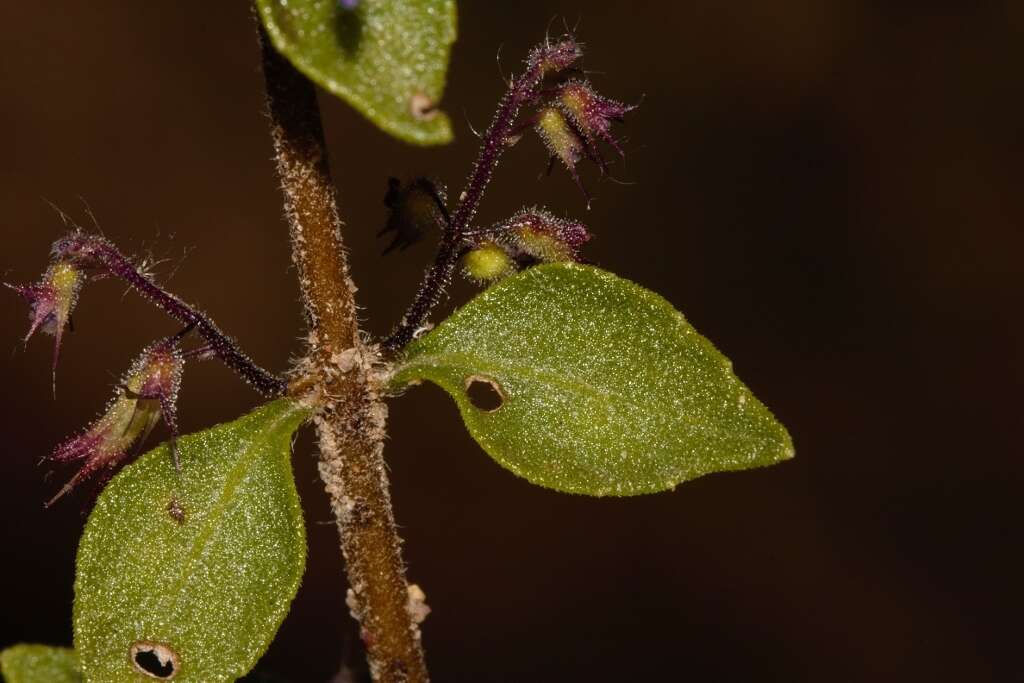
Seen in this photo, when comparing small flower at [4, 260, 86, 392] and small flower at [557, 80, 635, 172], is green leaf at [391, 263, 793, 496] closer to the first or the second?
small flower at [557, 80, 635, 172]

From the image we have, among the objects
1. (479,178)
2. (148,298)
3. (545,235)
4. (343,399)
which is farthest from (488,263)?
(148,298)

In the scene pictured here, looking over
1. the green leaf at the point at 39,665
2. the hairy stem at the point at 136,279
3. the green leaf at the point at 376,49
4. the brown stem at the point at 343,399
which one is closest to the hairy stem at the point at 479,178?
the brown stem at the point at 343,399

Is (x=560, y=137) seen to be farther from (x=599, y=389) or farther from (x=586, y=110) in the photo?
(x=599, y=389)

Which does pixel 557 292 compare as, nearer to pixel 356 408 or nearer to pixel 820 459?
pixel 356 408

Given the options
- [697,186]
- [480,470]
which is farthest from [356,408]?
[697,186]

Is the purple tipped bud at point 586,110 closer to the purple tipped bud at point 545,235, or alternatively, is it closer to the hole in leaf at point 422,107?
the purple tipped bud at point 545,235
